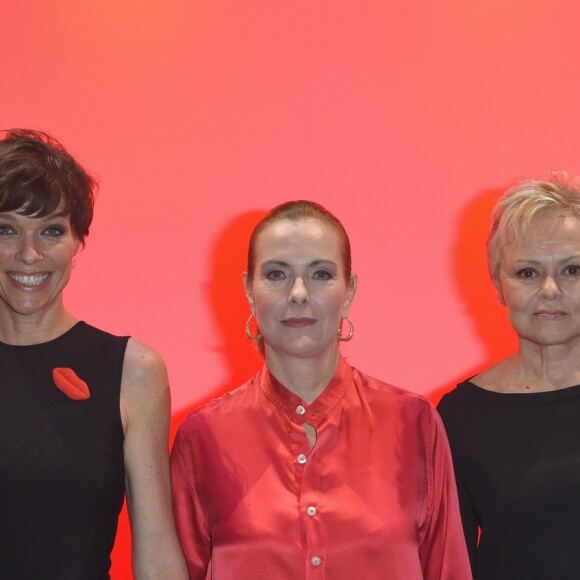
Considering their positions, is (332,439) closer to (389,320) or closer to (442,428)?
(442,428)

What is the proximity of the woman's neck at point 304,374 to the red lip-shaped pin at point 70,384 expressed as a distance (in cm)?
46

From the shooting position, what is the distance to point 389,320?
12.4ft

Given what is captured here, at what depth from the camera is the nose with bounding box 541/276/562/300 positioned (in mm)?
2746

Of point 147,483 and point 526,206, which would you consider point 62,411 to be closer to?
point 147,483

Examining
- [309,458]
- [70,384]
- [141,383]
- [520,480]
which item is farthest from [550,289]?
[70,384]

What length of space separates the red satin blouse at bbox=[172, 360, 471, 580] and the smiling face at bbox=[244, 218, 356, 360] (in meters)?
0.13

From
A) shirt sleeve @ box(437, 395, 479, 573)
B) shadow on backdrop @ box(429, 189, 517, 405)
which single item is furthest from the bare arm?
shadow on backdrop @ box(429, 189, 517, 405)

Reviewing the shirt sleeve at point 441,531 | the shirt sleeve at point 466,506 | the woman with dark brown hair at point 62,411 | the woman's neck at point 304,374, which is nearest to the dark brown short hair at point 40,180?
the woman with dark brown hair at point 62,411

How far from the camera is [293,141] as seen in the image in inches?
147

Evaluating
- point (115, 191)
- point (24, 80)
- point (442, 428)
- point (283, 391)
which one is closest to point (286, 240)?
point (283, 391)

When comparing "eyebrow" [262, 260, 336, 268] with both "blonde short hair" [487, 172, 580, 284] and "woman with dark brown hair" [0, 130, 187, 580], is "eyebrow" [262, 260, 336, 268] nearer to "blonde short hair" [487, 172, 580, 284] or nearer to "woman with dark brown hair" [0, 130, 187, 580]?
"woman with dark brown hair" [0, 130, 187, 580]

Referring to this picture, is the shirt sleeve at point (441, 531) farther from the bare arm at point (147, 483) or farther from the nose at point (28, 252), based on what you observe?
the nose at point (28, 252)

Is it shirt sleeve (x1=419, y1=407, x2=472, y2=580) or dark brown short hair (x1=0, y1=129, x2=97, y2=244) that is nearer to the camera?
dark brown short hair (x1=0, y1=129, x2=97, y2=244)

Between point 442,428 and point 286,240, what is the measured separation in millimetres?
595
